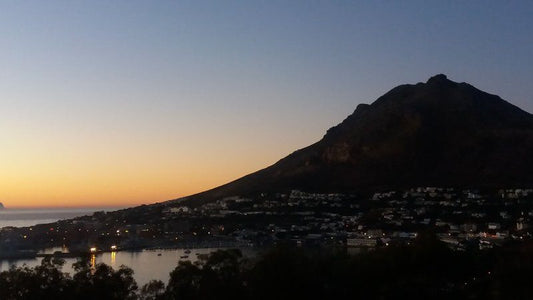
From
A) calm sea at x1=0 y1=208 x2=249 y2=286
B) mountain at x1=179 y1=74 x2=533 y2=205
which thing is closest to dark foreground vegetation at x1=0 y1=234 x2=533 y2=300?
calm sea at x1=0 y1=208 x2=249 y2=286

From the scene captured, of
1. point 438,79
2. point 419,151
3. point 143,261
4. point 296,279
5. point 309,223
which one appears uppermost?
point 438,79

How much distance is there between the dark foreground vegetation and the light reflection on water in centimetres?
2138

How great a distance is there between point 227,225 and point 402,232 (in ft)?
80.0

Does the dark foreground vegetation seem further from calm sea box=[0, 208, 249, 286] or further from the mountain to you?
the mountain

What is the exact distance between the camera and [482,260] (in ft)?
93.3

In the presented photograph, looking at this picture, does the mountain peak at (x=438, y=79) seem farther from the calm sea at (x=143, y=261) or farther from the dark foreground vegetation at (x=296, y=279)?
the dark foreground vegetation at (x=296, y=279)

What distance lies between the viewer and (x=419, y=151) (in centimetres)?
10712

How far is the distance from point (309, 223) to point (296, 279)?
52.5 meters

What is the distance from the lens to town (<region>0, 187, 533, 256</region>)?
63.2 m

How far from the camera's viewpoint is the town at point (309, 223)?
6316 cm

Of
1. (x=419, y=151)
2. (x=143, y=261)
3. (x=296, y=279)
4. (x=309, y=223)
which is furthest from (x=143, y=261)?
(x=419, y=151)

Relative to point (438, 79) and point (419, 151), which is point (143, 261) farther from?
point (438, 79)

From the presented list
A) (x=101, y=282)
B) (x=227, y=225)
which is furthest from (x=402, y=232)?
(x=101, y=282)

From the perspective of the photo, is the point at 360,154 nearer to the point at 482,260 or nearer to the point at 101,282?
the point at 482,260
